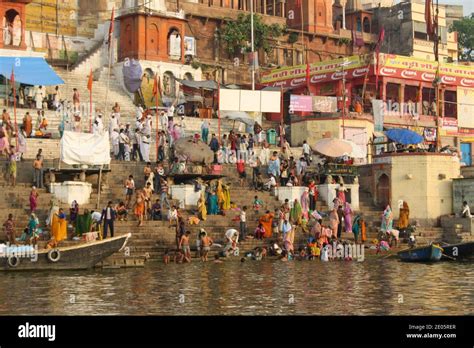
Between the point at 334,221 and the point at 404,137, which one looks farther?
the point at 404,137

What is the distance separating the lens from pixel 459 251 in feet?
83.8

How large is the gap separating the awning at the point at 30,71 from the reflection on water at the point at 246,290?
11.0 meters

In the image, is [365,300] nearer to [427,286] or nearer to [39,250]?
[427,286]

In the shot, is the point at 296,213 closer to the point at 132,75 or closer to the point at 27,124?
the point at 27,124

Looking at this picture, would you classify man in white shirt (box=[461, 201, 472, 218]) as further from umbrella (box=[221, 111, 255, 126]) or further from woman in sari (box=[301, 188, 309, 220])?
umbrella (box=[221, 111, 255, 126])

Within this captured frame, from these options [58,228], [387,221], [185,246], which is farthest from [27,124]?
[387,221]

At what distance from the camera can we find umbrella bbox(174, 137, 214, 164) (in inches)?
1150

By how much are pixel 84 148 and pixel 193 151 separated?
131 inches

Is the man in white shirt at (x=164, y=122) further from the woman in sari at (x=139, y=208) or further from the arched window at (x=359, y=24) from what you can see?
the arched window at (x=359, y=24)

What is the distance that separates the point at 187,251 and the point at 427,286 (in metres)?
6.84

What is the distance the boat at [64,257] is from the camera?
22.1 m

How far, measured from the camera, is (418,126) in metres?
44.1

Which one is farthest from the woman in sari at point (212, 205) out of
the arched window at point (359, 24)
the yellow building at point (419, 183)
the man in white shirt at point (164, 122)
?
the arched window at point (359, 24)
